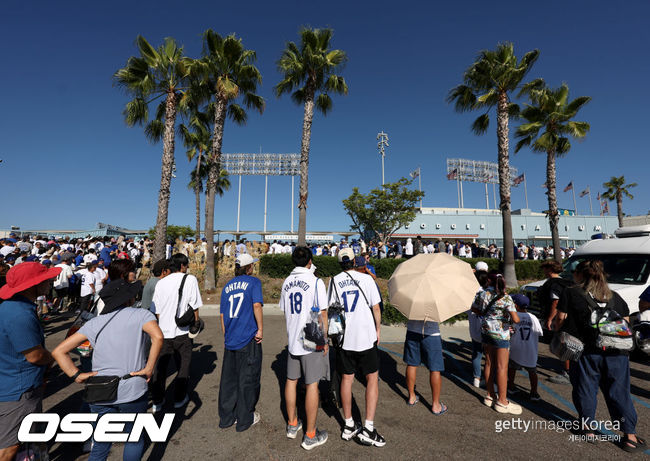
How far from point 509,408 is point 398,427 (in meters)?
1.59

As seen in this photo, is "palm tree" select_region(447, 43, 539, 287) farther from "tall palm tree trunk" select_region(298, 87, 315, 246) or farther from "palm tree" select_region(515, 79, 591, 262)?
"tall palm tree trunk" select_region(298, 87, 315, 246)

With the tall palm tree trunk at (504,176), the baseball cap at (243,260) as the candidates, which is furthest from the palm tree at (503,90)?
the baseball cap at (243,260)

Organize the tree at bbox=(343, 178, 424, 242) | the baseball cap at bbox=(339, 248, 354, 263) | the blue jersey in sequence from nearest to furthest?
the blue jersey, the baseball cap at bbox=(339, 248, 354, 263), the tree at bbox=(343, 178, 424, 242)

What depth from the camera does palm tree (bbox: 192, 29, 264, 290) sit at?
12078 mm

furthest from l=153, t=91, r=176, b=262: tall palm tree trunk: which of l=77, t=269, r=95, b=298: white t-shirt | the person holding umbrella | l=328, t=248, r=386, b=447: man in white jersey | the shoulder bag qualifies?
the person holding umbrella

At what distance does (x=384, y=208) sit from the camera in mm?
29688

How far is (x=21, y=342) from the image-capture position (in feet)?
6.88

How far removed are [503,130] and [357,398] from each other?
1479 cm

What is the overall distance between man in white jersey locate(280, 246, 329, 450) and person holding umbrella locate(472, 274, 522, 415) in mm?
2302

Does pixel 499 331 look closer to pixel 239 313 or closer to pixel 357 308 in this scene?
pixel 357 308

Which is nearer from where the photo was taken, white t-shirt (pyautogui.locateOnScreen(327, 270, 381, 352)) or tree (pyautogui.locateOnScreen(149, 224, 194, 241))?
white t-shirt (pyautogui.locateOnScreen(327, 270, 381, 352))

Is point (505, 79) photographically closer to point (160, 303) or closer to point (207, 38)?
point (207, 38)

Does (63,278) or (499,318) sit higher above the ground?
(63,278)

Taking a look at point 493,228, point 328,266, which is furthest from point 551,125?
point 493,228
